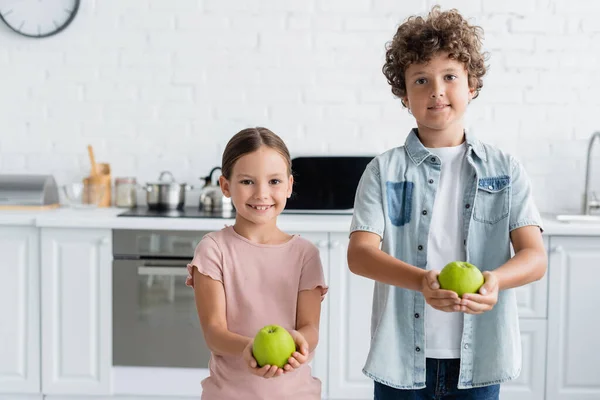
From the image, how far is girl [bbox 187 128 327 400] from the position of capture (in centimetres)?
135

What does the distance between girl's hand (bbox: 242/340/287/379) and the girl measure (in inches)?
3.7

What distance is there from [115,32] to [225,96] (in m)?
0.59

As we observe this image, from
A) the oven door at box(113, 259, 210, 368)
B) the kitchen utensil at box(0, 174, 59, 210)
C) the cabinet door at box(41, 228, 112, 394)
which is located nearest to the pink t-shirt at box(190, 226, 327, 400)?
the oven door at box(113, 259, 210, 368)

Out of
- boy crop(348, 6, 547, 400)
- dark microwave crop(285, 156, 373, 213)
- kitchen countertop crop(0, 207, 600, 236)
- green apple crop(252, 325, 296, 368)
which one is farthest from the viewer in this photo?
dark microwave crop(285, 156, 373, 213)

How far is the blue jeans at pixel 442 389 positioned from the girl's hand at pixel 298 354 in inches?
12.2

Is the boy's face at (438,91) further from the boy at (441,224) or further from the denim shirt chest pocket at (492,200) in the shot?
the denim shirt chest pocket at (492,200)

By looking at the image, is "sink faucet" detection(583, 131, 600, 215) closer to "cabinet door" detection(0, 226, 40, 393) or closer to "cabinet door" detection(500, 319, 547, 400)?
"cabinet door" detection(500, 319, 547, 400)

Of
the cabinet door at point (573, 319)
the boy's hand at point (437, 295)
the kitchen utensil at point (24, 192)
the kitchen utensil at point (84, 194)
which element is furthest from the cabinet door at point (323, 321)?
the boy's hand at point (437, 295)

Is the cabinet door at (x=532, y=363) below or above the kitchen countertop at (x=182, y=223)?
below

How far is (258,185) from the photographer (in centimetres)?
139

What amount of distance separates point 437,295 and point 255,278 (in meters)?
0.34

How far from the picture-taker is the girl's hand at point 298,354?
123 centimetres

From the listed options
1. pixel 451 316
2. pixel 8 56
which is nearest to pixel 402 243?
pixel 451 316

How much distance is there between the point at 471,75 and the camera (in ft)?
4.89
